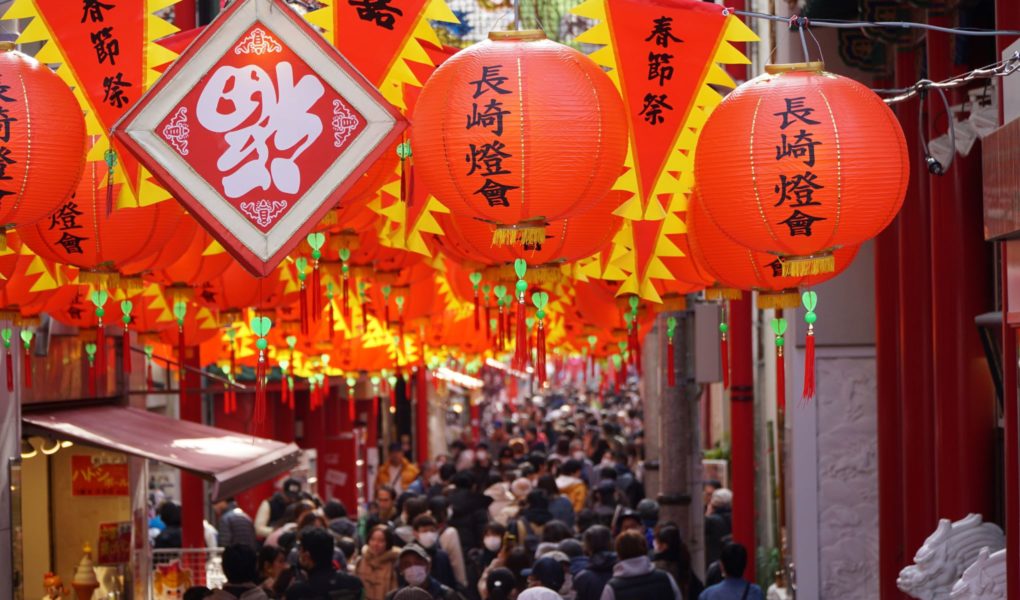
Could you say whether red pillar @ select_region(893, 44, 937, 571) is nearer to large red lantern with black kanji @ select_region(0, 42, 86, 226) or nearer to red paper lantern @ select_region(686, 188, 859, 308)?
red paper lantern @ select_region(686, 188, 859, 308)

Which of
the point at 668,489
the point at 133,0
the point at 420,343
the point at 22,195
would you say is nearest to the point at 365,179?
the point at 133,0

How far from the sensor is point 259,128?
249 inches

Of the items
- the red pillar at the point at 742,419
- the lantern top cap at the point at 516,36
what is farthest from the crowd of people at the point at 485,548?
the lantern top cap at the point at 516,36

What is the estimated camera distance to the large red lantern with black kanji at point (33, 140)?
606cm

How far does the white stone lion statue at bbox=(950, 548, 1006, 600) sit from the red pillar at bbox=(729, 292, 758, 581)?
23.6 ft

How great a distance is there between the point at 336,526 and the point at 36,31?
33.3 feet

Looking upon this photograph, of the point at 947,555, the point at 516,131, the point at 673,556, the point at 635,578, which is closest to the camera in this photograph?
the point at 516,131

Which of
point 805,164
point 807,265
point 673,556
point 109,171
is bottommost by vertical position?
point 673,556

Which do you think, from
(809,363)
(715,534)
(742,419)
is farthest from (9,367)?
(715,534)

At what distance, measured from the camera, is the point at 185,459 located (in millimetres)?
12430

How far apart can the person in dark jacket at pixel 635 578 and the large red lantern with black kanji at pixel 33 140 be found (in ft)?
15.0

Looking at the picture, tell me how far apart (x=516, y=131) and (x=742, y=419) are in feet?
32.0

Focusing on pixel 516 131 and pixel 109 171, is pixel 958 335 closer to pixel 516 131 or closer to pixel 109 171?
pixel 516 131

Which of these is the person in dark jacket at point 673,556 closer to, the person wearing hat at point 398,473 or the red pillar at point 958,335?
the red pillar at point 958,335
